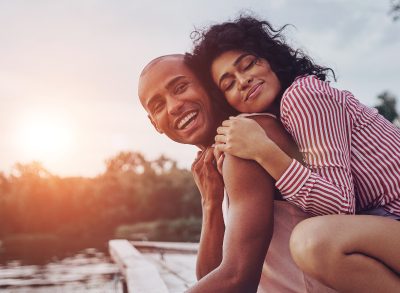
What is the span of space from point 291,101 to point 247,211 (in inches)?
13.9

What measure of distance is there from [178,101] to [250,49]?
0.39 meters

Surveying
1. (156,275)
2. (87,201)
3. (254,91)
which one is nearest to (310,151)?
(254,91)

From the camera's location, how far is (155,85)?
214 centimetres

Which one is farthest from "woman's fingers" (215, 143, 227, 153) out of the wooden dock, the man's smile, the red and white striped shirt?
the wooden dock

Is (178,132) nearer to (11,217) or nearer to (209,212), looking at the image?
(209,212)

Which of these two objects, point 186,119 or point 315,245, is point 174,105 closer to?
point 186,119

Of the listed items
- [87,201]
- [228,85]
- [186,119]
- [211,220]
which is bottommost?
[87,201]

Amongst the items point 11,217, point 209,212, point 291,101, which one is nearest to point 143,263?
point 209,212

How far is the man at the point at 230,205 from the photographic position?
4.66 feet

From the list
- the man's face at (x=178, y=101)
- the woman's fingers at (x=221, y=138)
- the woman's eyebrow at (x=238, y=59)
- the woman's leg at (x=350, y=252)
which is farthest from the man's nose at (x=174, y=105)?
the woman's leg at (x=350, y=252)

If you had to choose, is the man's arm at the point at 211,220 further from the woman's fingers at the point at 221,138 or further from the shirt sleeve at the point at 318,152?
the shirt sleeve at the point at 318,152

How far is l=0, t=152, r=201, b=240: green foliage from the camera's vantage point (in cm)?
4034

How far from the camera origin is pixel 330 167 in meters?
1.43

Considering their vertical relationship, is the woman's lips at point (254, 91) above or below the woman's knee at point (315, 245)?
above
